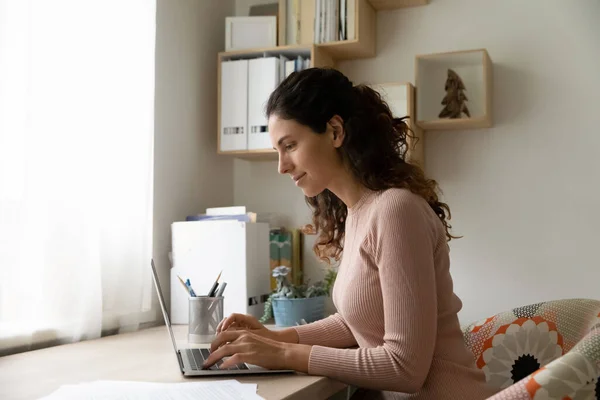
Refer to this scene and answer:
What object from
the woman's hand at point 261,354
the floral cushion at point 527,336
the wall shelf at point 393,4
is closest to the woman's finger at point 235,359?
the woman's hand at point 261,354

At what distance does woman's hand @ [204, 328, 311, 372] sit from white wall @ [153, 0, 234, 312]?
93 centimetres

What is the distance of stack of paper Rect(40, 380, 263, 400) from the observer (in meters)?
1.08

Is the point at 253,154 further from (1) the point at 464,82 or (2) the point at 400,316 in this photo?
(2) the point at 400,316

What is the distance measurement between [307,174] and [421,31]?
1172mm

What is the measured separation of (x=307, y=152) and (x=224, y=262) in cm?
75

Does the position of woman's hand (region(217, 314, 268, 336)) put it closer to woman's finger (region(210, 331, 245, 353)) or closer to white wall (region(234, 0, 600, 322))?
woman's finger (region(210, 331, 245, 353))

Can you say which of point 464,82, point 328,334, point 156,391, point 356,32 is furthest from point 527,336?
point 356,32

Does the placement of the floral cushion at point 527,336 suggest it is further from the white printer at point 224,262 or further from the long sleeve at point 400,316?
the white printer at point 224,262

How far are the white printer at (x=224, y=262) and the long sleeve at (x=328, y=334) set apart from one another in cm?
55

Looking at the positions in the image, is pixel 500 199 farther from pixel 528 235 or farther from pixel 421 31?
pixel 421 31

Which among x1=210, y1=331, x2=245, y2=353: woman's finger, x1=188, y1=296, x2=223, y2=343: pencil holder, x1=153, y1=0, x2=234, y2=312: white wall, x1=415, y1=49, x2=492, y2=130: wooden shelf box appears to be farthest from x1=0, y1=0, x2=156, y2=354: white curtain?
x1=415, y1=49, x2=492, y2=130: wooden shelf box

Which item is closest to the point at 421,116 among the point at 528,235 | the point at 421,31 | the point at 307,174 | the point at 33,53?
the point at 421,31

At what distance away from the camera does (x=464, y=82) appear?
227cm

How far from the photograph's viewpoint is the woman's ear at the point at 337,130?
1402 millimetres
